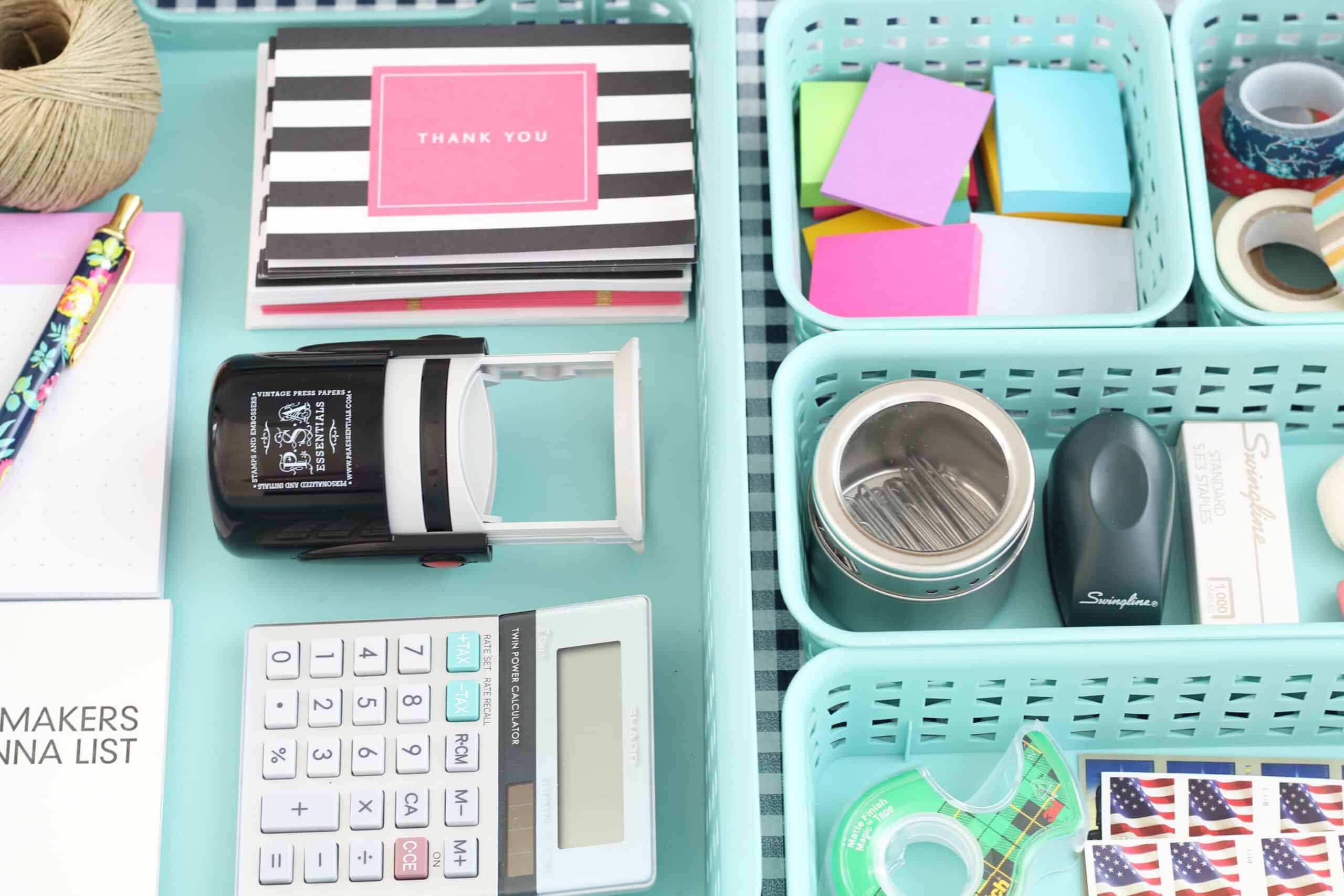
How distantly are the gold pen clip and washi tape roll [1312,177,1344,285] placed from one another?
2.16ft

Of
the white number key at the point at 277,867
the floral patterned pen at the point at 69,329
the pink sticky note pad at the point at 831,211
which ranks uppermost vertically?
the pink sticky note pad at the point at 831,211

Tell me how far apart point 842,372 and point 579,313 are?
0.16m

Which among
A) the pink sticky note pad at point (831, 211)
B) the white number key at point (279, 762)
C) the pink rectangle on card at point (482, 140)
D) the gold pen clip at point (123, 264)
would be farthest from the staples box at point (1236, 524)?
the gold pen clip at point (123, 264)

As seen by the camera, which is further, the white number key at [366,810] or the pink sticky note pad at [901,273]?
the pink sticky note pad at [901,273]

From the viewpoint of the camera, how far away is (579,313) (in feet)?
2.45

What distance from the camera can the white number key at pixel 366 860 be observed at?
0.61m

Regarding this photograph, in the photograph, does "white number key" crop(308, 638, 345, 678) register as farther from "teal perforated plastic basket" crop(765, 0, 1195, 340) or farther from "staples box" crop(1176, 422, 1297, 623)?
"staples box" crop(1176, 422, 1297, 623)

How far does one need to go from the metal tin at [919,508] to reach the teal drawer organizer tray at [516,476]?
0.06 metres

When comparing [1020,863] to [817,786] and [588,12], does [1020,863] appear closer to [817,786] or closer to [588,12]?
[817,786]

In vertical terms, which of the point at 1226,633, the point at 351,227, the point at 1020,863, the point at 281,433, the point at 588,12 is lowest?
the point at 1020,863

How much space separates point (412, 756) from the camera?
0.63m

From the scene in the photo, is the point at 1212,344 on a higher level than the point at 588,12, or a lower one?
lower

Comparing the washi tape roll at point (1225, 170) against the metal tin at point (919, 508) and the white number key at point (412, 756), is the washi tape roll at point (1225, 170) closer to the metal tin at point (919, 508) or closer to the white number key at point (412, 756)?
the metal tin at point (919, 508)

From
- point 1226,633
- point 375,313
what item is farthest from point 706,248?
point 1226,633
